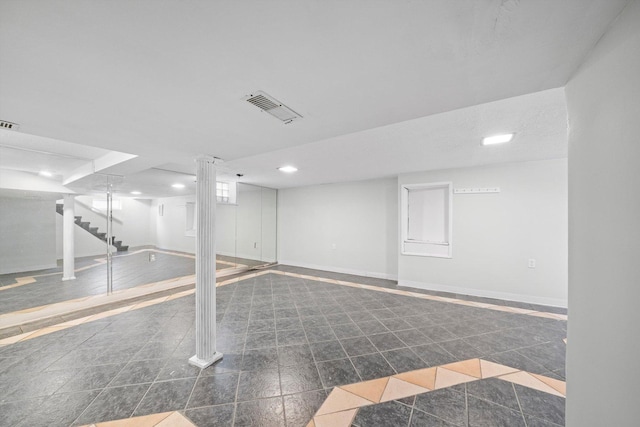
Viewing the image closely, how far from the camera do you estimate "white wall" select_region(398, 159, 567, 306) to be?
3559 mm

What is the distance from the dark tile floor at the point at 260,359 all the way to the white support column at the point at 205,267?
17cm

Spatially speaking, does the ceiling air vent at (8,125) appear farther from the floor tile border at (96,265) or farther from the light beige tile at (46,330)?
the floor tile border at (96,265)

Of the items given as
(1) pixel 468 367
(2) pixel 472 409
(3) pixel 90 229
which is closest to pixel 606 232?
(2) pixel 472 409

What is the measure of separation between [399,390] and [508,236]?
11.5 feet

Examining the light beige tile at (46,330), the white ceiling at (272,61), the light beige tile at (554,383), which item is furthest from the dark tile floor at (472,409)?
the light beige tile at (46,330)

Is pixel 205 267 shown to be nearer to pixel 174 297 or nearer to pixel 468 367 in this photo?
pixel 174 297

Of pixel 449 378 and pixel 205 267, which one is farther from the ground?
pixel 205 267

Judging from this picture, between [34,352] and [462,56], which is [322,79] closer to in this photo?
[462,56]

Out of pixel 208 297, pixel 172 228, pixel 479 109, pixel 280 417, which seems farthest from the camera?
pixel 172 228

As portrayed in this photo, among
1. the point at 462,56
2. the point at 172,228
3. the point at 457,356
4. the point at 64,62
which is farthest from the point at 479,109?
the point at 172,228

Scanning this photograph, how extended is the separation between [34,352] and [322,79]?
399 centimetres

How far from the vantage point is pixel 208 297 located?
2.26m

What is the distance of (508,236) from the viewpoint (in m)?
3.85

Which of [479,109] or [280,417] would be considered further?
[479,109]
